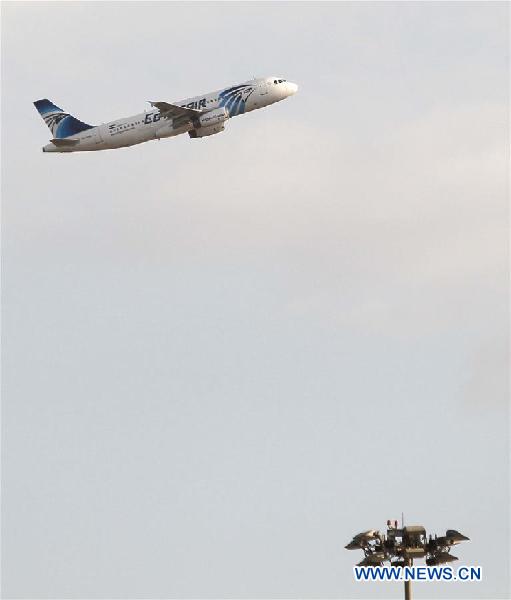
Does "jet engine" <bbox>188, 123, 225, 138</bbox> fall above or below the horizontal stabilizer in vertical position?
below

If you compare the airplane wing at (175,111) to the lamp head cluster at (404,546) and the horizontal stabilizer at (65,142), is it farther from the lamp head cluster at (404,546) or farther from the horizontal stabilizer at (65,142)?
the lamp head cluster at (404,546)

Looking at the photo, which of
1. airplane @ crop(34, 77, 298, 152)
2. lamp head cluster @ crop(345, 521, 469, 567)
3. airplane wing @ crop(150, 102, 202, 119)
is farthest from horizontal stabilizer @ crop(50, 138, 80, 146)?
lamp head cluster @ crop(345, 521, 469, 567)

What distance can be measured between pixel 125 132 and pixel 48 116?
18.7 meters

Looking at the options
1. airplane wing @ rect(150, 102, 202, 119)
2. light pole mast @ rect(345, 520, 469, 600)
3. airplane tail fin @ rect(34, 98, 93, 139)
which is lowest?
light pole mast @ rect(345, 520, 469, 600)

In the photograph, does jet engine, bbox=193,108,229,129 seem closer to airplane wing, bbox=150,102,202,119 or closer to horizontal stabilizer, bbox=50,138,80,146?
airplane wing, bbox=150,102,202,119

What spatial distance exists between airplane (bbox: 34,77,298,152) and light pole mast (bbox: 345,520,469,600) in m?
81.5

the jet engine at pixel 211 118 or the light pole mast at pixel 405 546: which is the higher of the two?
the jet engine at pixel 211 118

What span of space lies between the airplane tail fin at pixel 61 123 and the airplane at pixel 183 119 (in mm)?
344

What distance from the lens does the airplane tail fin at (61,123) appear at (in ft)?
623

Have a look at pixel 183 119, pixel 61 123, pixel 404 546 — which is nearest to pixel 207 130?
pixel 183 119

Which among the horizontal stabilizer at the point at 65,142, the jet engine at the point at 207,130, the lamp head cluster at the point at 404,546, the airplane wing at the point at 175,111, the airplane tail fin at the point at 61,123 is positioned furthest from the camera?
the airplane tail fin at the point at 61,123

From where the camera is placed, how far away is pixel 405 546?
10450cm

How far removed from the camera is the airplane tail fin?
19000 centimetres

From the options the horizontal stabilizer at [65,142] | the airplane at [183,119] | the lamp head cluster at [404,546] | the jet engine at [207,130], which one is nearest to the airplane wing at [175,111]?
the airplane at [183,119]
